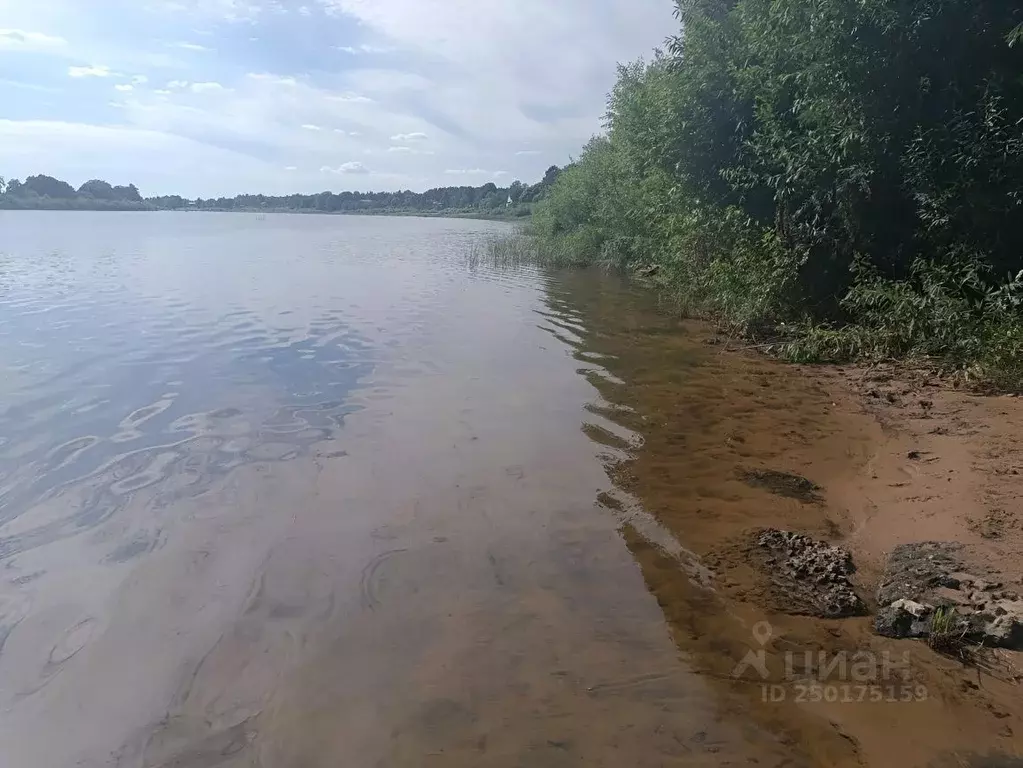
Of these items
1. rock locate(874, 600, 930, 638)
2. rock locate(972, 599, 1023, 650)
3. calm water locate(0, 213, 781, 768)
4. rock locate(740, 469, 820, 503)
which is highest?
rock locate(972, 599, 1023, 650)

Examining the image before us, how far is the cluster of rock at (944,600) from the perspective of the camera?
11.9ft

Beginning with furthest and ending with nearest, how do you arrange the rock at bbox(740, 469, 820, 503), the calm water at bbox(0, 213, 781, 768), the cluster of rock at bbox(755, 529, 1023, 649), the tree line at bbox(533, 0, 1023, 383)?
the tree line at bbox(533, 0, 1023, 383) → the rock at bbox(740, 469, 820, 503) → the cluster of rock at bbox(755, 529, 1023, 649) → the calm water at bbox(0, 213, 781, 768)

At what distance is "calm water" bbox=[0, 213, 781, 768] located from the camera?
3316mm

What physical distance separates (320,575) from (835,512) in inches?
162

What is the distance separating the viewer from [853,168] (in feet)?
31.0

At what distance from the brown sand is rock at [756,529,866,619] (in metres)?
0.10

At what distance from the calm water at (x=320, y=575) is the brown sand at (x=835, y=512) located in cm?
36

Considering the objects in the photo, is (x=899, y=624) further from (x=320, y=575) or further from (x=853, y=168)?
(x=853, y=168)

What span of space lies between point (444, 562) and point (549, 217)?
31.8 meters

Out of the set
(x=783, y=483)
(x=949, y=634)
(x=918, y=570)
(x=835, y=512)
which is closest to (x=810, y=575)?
(x=918, y=570)

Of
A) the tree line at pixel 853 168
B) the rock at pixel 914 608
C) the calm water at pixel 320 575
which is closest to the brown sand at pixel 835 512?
the rock at pixel 914 608

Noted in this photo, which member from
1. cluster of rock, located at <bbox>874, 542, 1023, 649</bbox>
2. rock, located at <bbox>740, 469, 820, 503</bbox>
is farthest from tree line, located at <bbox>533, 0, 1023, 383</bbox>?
cluster of rock, located at <bbox>874, 542, 1023, 649</bbox>

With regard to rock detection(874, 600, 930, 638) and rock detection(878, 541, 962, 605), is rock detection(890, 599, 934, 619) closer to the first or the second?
rock detection(874, 600, 930, 638)

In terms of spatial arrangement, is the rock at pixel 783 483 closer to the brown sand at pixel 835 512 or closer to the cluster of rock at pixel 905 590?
the brown sand at pixel 835 512
